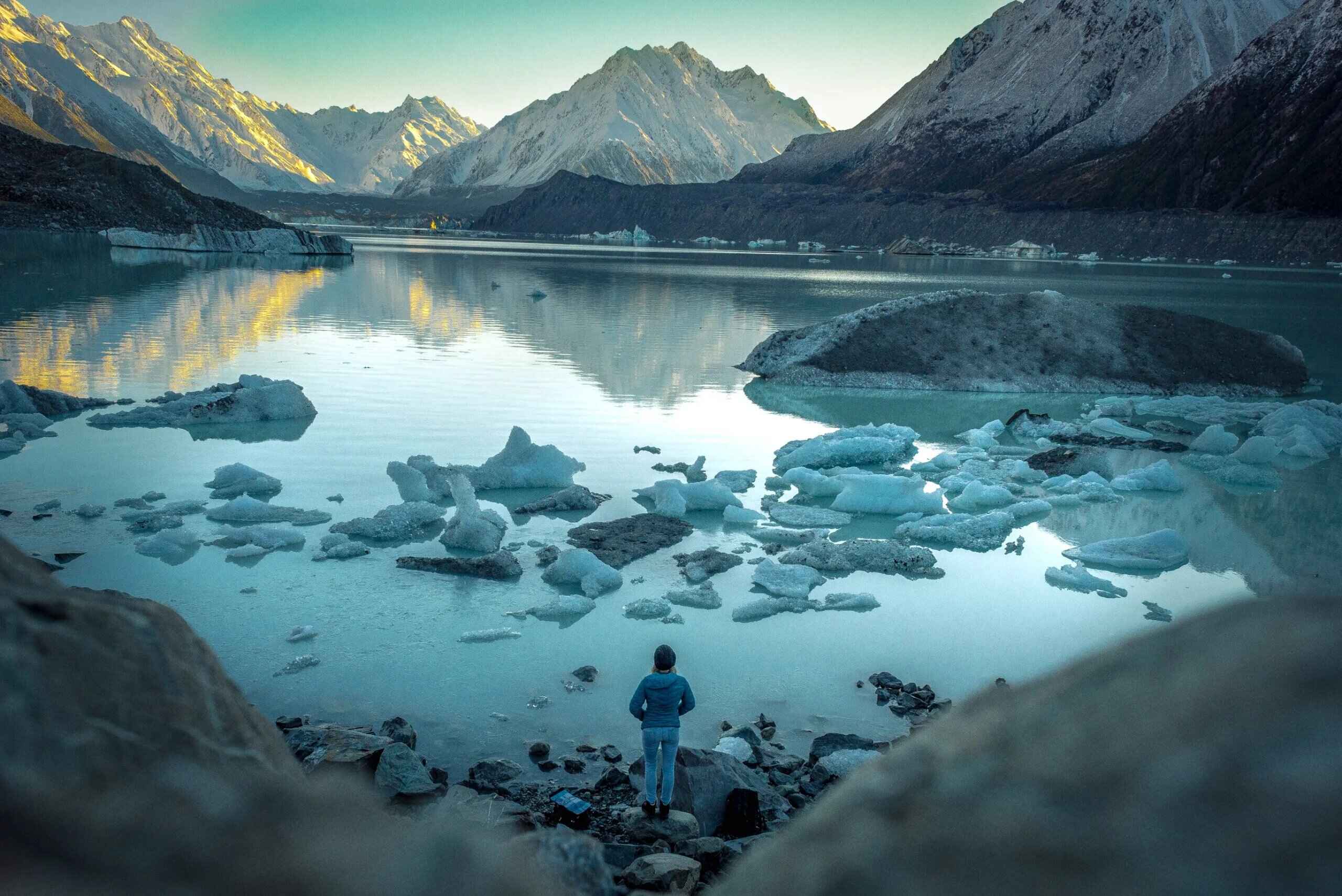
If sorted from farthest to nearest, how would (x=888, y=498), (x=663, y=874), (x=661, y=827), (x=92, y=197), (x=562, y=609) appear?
(x=92, y=197) → (x=888, y=498) → (x=562, y=609) → (x=661, y=827) → (x=663, y=874)

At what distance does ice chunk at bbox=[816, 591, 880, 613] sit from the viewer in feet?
22.4

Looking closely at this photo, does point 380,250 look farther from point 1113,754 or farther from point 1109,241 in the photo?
point 1109,241

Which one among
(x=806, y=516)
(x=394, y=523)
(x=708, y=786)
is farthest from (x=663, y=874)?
(x=806, y=516)

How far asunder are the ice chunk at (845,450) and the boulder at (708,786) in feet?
21.4

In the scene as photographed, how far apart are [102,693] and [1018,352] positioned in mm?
18205

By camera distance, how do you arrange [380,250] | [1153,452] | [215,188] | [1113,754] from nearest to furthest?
[1113,754]
[1153,452]
[380,250]
[215,188]

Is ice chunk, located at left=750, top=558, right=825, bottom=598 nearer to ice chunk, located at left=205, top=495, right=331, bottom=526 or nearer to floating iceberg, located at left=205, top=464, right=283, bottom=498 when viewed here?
ice chunk, located at left=205, top=495, right=331, bottom=526

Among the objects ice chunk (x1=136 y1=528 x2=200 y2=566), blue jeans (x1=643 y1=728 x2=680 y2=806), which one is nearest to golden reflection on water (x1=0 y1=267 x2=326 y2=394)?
ice chunk (x1=136 y1=528 x2=200 y2=566)

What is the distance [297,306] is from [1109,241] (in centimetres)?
9637

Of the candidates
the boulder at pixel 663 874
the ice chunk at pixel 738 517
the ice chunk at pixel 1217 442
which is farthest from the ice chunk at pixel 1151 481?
the boulder at pixel 663 874

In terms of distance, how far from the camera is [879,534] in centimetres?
866

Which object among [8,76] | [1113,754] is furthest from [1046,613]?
[8,76]

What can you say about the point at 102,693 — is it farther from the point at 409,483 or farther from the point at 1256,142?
the point at 1256,142

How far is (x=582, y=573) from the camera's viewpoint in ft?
23.0
